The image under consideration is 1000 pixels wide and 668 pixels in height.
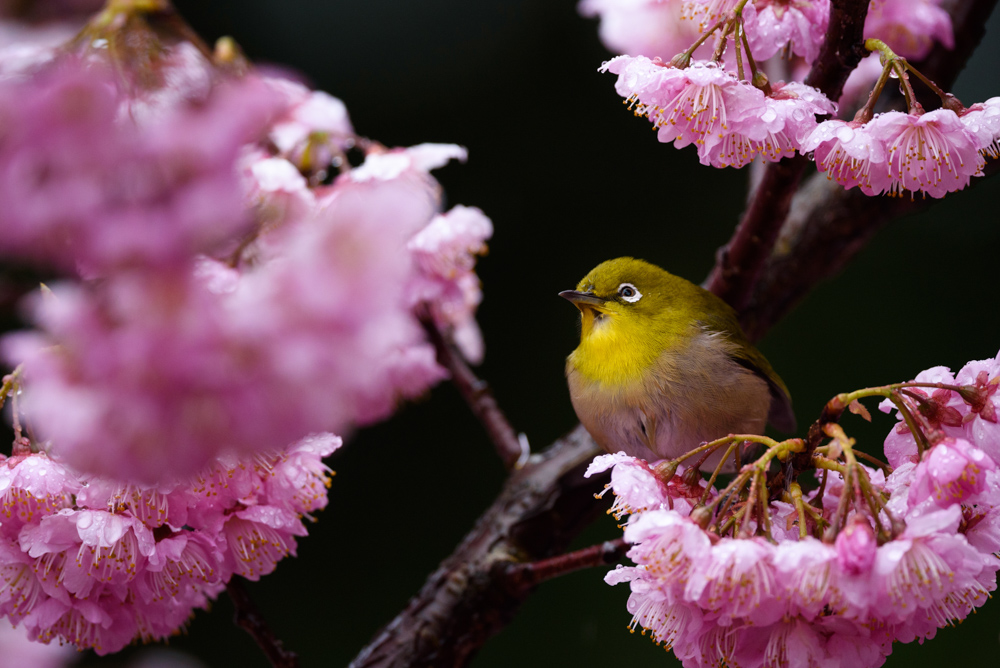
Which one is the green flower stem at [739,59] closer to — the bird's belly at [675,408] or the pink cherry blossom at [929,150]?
the pink cherry blossom at [929,150]

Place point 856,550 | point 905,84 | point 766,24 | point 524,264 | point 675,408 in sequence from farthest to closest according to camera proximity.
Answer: point 524,264 → point 675,408 → point 766,24 → point 905,84 → point 856,550

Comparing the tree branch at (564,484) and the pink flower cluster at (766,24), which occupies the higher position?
the pink flower cluster at (766,24)

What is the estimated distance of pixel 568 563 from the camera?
2.75 ft

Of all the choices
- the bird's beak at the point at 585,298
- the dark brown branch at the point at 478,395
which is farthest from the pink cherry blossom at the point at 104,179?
the dark brown branch at the point at 478,395

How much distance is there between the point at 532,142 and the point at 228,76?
6.81 ft

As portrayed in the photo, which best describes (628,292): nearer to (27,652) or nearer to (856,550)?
(856,550)

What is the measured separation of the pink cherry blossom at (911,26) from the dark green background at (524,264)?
111cm

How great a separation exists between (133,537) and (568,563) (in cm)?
44

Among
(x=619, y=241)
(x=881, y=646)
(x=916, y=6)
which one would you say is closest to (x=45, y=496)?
(x=881, y=646)

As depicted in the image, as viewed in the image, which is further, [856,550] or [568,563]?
[568,563]

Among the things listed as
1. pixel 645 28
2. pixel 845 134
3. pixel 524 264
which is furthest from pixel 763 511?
pixel 524 264


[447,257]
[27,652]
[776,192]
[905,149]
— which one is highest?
[905,149]

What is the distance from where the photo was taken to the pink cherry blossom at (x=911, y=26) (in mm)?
1009

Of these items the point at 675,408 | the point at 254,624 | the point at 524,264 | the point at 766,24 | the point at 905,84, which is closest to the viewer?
the point at 905,84
